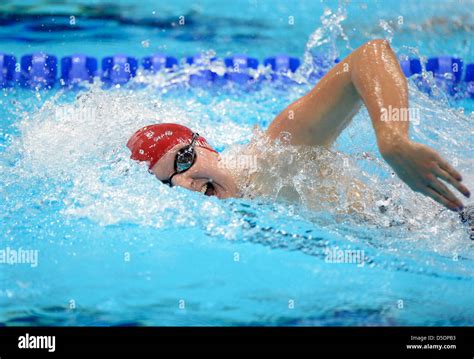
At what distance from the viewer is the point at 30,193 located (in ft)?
9.54

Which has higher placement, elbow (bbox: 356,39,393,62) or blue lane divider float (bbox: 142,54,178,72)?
blue lane divider float (bbox: 142,54,178,72)

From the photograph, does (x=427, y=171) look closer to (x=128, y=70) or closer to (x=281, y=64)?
(x=281, y=64)

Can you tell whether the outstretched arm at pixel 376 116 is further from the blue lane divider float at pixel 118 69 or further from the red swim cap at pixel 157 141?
the blue lane divider float at pixel 118 69

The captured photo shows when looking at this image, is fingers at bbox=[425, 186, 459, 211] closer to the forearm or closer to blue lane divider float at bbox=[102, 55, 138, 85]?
the forearm

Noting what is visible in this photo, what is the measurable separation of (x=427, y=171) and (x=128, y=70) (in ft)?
11.5

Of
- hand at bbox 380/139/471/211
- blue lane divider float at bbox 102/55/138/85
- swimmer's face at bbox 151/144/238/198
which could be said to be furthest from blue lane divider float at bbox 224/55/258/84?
hand at bbox 380/139/471/211

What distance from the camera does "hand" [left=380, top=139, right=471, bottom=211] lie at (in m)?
1.75

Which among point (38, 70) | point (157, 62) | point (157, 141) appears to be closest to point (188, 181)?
point (157, 141)

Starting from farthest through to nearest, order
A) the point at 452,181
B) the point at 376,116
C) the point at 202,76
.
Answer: the point at 202,76
the point at 376,116
the point at 452,181

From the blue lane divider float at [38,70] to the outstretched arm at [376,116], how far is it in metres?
2.83

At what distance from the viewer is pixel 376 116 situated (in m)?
1.92

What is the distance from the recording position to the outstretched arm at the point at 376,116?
1769 mm

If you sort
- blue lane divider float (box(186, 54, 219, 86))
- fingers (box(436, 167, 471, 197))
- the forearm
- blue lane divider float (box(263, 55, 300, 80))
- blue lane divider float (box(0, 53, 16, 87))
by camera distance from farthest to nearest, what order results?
blue lane divider float (box(263, 55, 300, 80))
blue lane divider float (box(186, 54, 219, 86))
blue lane divider float (box(0, 53, 16, 87))
the forearm
fingers (box(436, 167, 471, 197))

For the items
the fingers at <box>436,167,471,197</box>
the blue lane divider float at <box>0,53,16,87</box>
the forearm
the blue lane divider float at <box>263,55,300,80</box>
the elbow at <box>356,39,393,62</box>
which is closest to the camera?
the fingers at <box>436,167,471,197</box>
